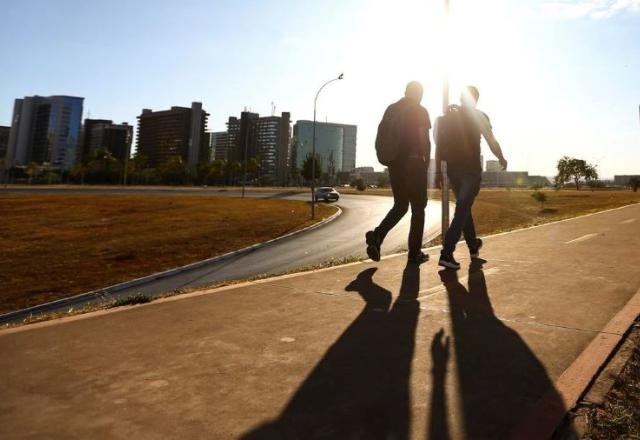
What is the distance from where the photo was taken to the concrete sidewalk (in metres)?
1.93

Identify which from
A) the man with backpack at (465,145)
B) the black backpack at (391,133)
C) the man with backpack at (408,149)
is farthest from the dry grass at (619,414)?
the black backpack at (391,133)

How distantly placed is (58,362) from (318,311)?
5.87 feet

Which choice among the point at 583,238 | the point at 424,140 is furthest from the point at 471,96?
the point at 583,238

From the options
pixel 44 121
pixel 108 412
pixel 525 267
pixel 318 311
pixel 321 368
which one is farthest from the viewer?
pixel 44 121

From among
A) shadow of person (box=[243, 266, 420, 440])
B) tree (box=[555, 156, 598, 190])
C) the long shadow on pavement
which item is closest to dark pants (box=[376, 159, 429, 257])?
the long shadow on pavement

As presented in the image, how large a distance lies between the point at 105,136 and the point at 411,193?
195364 mm

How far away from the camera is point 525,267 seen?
5508mm

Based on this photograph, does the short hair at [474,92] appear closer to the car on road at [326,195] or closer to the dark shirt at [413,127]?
the dark shirt at [413,127]

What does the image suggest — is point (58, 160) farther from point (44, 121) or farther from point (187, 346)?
point (187, 346)

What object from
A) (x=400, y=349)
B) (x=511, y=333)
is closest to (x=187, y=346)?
(x=400, y=349)

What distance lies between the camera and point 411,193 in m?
5.73

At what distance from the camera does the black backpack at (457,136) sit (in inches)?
227

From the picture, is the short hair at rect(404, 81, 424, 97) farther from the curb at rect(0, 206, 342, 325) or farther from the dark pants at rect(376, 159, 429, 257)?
the curb at rect(0, 206, 342, 325)

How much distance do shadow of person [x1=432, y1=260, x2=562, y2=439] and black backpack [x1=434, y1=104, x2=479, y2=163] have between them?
2598 millimetres
